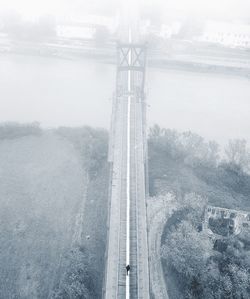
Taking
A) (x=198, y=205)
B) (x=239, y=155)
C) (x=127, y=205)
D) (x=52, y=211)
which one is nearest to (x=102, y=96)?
(x=239, y=155)

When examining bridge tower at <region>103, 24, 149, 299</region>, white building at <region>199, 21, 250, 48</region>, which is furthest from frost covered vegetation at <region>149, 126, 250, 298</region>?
white building at <region>199, 21, 250, 48</region>

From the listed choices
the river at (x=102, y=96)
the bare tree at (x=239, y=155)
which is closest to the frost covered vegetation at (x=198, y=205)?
the bare tree at (x=239, y=155)

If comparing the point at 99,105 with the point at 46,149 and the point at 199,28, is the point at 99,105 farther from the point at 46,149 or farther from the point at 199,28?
the point at 199,28

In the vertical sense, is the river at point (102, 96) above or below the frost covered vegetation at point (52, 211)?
above

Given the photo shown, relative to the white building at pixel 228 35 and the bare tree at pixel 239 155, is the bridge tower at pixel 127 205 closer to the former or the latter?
the bare tree at pixel 239 155

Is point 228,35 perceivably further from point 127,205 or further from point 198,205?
point 127,205

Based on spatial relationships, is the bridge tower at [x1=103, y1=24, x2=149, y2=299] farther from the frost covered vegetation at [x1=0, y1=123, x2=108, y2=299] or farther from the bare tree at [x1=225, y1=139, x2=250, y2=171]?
the bare tree at [x1=225, y1=139, x2=250, y2=171]
